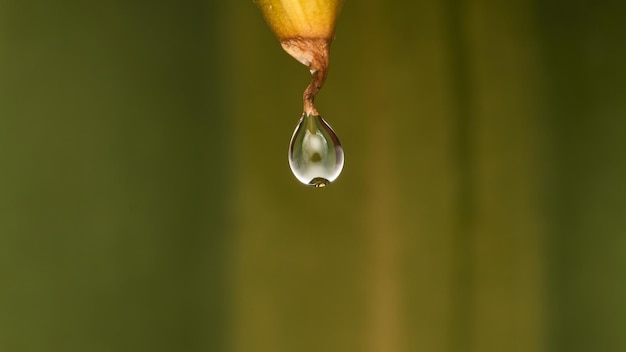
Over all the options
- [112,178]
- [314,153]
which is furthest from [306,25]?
[112,178]

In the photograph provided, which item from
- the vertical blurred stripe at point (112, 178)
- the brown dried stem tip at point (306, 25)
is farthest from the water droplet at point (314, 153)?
the vertical blurred stripe at point (112, 178)

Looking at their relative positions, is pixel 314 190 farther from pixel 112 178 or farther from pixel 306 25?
pixel 306 25

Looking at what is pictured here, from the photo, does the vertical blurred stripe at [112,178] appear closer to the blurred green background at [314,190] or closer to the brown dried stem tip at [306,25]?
the blurred green background at [314,190]

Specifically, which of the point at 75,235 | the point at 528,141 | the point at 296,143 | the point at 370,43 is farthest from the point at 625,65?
the point at 75,235

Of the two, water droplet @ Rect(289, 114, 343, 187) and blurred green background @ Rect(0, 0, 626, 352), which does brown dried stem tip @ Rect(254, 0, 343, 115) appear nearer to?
water droplet @ Rect(289, 114, 343, 187)

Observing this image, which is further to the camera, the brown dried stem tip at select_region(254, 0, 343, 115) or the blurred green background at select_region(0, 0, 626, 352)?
the blurred green background at select_region(0, 0, 626, 352)

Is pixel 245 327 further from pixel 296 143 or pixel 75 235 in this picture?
pixel 296 143

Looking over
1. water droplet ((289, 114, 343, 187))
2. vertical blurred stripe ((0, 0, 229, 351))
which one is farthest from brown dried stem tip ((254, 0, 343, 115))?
vertical blurred stripe ((0, 0, 229, 351))
